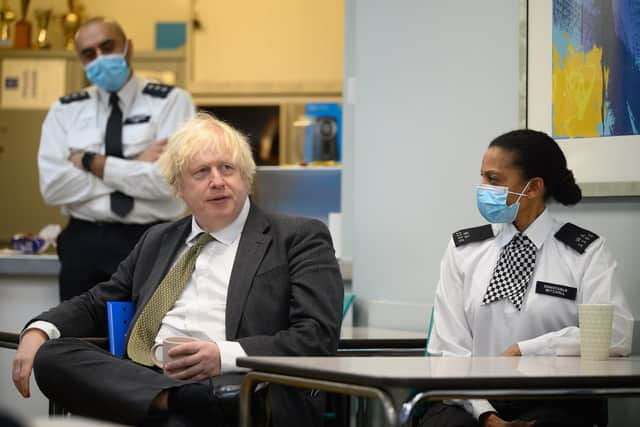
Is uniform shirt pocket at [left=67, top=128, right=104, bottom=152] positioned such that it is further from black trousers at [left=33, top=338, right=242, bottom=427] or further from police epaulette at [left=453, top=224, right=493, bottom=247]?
police epaulette at [left=453, top=224, right=493, bottom=247]

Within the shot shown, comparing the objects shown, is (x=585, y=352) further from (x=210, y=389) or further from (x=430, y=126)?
(x=430, y=126)

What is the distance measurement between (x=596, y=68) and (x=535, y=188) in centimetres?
52

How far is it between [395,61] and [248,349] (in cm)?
150

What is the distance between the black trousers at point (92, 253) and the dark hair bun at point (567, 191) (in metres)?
1.79

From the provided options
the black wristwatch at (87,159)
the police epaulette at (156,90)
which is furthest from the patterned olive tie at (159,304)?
the police epaulette at (156,90)

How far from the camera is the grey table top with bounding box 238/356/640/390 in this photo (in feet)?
6.12

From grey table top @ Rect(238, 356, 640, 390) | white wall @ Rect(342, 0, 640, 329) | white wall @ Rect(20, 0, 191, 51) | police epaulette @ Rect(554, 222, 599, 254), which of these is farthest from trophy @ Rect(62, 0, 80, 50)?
grey table top @ Rect(238, 356, 640, 390)

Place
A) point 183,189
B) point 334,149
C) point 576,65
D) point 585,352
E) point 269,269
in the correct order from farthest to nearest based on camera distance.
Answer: point 334,149, point 576,65, point 183,189, point 269,269, point 585,352

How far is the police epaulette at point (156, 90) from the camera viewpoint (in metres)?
4.21

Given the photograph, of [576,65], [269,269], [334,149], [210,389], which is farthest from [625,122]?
[334,149]

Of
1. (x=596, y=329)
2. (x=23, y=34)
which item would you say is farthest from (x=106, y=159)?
(x=23, y=34)

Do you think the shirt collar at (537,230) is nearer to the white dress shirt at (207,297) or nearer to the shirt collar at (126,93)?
the white dress shirt at (207,297)

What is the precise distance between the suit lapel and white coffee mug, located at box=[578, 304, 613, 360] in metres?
0.88

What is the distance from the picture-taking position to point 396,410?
188cm
